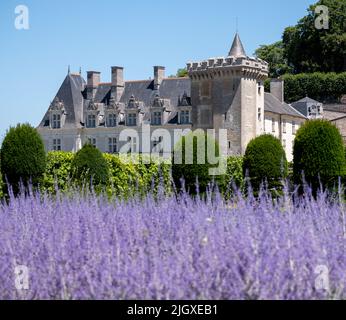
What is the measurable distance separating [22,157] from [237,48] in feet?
87.5

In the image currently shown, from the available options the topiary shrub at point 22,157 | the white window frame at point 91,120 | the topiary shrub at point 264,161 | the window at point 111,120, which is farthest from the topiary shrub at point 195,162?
the white window frame at point 91,120

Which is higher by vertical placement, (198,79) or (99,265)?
(198,79)

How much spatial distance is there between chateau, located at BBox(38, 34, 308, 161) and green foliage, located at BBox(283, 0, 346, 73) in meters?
13.8

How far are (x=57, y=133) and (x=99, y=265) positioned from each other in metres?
41.1

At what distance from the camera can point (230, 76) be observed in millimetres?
37438

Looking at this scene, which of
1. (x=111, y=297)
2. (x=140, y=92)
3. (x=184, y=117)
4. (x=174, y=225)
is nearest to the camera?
(x=111, y=297)

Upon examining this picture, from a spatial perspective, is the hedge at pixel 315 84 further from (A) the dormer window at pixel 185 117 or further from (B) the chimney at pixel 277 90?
(A) the dormer window at pixel 185 117

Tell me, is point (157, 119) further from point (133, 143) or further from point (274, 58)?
point (274, 58)

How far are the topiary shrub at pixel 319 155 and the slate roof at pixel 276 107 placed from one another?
25174 mm

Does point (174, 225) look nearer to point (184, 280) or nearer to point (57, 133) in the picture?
point (184, 280)

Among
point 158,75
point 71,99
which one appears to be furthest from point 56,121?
point 158,75

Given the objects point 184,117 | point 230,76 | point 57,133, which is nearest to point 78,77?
point 57,133

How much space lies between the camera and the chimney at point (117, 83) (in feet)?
144

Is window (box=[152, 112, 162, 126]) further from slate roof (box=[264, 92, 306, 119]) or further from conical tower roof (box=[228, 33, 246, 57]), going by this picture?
slate roof (box=[264, 92, 306, 119])
